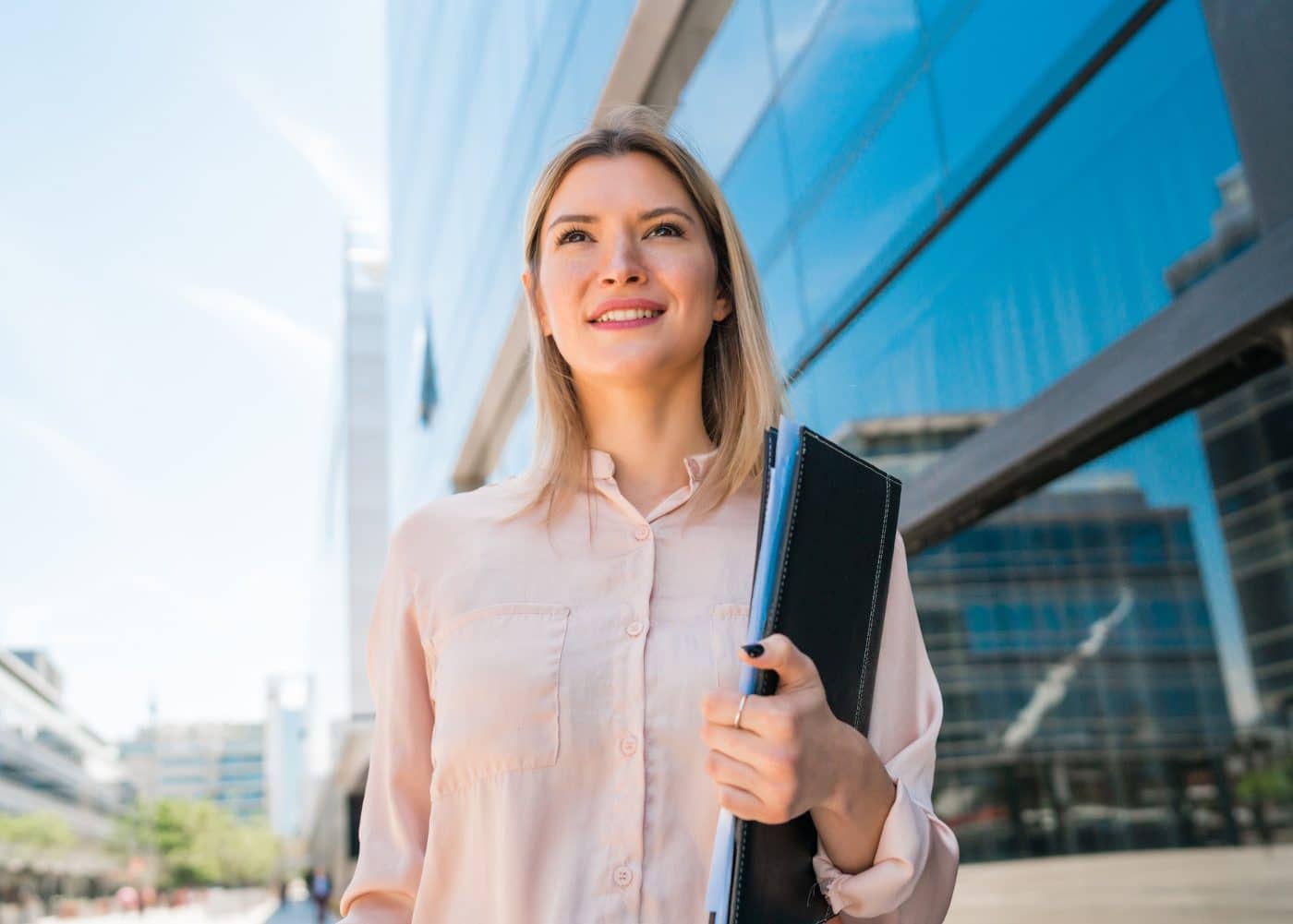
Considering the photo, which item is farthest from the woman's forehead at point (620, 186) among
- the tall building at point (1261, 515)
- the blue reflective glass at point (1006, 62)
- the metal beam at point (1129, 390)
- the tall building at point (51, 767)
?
the tall building at point (51, 767)

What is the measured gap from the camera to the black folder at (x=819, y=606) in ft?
4.07

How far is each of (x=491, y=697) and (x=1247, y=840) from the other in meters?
8.78

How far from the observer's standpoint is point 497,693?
1.53m

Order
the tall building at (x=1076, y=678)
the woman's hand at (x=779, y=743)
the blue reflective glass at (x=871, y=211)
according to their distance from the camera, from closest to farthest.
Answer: the woman's hand at (x=779, y=743) < the blue reflective glass at (x=871, y=211) < the tall building at (x=1076, y=678)

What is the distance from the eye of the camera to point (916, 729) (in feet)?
5.04

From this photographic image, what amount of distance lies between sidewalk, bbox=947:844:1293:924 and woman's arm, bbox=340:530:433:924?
318 inches

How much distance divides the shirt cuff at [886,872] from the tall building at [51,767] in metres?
79.7

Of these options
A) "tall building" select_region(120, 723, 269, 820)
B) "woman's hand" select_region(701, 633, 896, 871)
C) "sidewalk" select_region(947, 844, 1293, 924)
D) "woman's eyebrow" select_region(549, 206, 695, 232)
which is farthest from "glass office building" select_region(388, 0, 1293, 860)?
"tall building" select_region(120, 723, 269, 820)

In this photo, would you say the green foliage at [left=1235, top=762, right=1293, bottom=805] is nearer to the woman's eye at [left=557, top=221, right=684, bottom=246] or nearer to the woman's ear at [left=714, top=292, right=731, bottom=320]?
the woman's ear at [left=714, top=292, right=731, bottom=320]

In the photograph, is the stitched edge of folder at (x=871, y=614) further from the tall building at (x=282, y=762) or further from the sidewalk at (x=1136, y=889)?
the tall building at (x=282, y=762)

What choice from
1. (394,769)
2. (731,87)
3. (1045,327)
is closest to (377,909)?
(394,769)

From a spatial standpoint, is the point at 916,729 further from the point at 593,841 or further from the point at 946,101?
the point at 946,101

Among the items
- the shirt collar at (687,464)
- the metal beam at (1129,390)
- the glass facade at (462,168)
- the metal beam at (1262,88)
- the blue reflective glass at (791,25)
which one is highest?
the glass facade at (462,168)

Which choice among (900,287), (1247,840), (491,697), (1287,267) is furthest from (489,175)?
(491,697)
